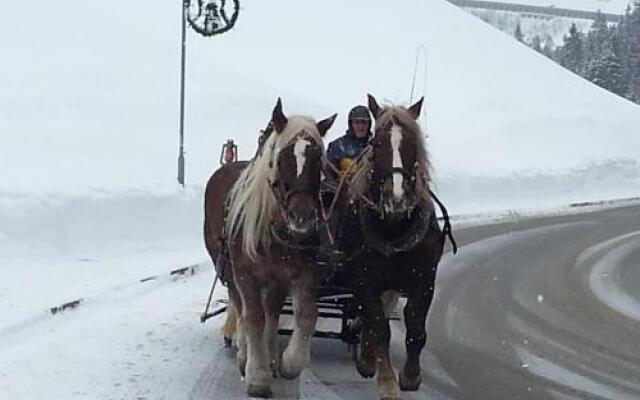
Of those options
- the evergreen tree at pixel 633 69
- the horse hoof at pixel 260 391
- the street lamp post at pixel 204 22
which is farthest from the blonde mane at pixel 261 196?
the evergreen tree at pixel 633 69

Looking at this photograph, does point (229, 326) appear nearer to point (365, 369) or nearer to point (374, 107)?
point (365, 369)

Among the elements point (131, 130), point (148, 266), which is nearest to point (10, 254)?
point (148, 266)

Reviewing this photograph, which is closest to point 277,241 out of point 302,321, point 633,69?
point 302,321

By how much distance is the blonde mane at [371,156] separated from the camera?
6754mm

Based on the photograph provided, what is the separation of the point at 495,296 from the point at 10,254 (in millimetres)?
6703

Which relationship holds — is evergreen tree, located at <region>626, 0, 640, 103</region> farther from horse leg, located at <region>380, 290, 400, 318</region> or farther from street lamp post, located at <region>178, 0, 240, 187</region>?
horse leg, located at <region>380, 290, 400, 318</region>

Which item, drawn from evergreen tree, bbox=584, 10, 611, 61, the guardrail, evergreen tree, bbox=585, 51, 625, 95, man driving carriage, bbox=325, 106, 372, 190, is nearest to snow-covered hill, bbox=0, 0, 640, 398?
man driving carriage, bbox=325, 106, 372, 190

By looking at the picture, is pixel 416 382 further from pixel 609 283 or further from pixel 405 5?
pixel 405 5

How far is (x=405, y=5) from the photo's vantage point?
176 feet

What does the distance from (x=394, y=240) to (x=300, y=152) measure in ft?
2.89

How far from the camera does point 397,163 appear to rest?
6500 mm

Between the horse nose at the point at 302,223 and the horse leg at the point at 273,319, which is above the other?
the horse nose at the point at 302,223

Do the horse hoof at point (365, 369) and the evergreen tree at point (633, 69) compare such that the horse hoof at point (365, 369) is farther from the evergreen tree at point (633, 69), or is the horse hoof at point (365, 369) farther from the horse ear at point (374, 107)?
the evergreen tree at point (633, 69)

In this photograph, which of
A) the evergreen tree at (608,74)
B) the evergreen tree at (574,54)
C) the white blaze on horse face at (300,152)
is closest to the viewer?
the white blaze on horse face at (300,152)
